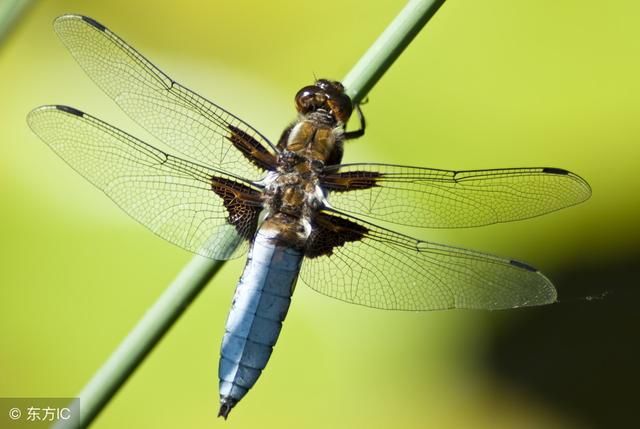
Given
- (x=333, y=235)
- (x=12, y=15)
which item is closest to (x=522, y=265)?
(x=333, y=235)

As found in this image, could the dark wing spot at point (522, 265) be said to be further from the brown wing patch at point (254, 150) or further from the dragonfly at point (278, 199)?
the brown wing patch at point (254, 150)

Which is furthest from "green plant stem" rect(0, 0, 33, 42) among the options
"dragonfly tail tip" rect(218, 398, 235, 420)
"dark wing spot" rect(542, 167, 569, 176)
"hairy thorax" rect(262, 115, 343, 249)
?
"dark wing spot" rect(542, 167, 569, 176)

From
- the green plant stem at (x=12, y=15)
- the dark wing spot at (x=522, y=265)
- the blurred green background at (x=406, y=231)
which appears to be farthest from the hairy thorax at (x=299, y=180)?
the blurred green background at (x=406, y=231)

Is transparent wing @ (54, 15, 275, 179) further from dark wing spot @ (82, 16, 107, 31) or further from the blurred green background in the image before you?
the blurred green background

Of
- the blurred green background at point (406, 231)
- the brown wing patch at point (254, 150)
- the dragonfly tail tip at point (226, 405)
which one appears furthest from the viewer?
the blurred green background at point (406, 231)

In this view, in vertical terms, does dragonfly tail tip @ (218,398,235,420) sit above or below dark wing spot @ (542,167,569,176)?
below

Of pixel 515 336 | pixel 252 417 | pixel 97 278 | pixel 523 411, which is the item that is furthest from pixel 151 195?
pixel 523 411

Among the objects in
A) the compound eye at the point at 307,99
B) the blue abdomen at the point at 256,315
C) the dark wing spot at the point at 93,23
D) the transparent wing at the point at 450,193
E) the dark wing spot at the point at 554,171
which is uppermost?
the compound eye at the point at 307,99

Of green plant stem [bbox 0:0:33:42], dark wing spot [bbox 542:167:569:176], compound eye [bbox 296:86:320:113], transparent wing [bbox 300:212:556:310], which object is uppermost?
compound eye [bbox 296:86:320:113]

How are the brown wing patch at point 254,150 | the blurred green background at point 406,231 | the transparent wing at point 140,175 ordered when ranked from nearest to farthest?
1. the transparent wing at point 140,175
2. the brown wing patch at point 254,150
3. the blurred green background at point 406,231
